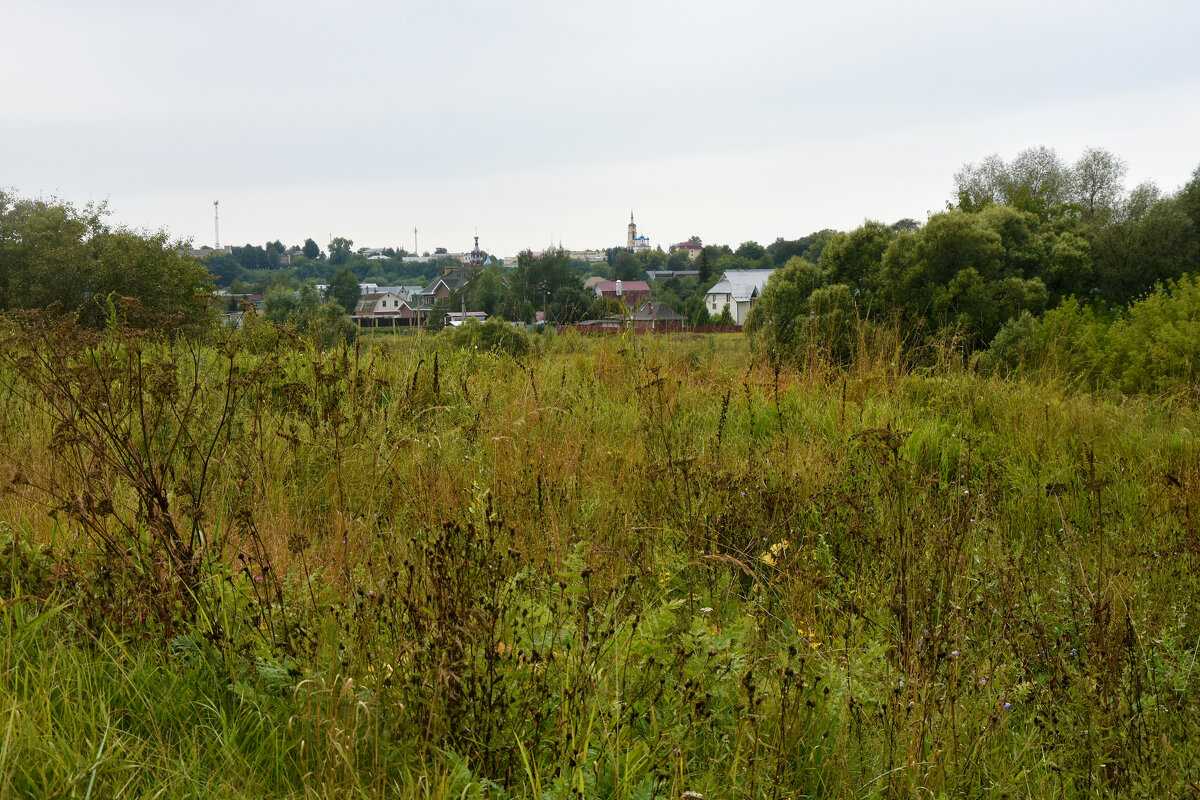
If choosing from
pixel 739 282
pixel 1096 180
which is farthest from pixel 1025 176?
pixel 739 282

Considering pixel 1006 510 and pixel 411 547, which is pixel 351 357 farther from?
pixel 1006 510

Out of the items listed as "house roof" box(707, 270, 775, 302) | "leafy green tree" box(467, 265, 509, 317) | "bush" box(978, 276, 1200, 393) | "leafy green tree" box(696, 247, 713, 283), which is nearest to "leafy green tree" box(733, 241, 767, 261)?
"leafy green tree" box(696, 247, 713, 283)

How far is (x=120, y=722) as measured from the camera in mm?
2031

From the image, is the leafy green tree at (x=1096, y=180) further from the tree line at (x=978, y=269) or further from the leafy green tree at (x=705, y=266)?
the leafy green tree at (x=705, y=266)

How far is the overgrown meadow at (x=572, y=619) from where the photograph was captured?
6.46ft

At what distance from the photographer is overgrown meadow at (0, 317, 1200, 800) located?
6.46 ft

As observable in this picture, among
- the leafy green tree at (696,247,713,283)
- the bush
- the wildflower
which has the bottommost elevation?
the wildflower

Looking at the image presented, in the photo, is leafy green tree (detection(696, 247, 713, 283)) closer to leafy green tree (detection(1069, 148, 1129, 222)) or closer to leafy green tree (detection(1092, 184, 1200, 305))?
leafy green tree (detection(1069, 148, 1129, 222))

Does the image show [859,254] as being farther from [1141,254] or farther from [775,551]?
[775,551]

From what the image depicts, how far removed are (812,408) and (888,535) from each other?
232 centimetres

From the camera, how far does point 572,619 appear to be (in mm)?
2381

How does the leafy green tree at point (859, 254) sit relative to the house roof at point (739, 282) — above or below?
below

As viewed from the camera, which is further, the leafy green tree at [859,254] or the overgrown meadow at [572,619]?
the leafy green tree at [859,254]

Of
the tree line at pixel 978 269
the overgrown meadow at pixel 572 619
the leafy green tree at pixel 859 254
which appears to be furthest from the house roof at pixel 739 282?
the overgrown meadow at pixel 572 619
